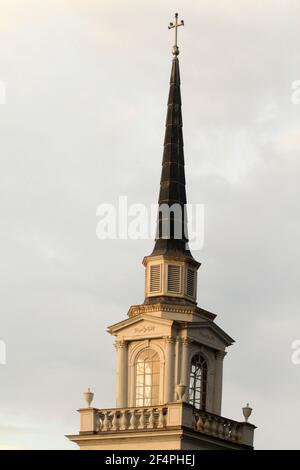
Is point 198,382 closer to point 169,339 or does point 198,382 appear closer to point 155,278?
point 169,339

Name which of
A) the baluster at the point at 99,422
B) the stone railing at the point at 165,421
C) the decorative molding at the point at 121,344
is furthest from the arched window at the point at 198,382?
the baluster at the point at 99,422

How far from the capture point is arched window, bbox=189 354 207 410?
7338cm

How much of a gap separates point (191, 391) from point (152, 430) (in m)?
3.57

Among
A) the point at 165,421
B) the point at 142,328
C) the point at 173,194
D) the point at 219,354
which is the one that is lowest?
the point at 165,421

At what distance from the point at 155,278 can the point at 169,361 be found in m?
3.55

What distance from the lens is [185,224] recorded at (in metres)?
Answer: 74.8

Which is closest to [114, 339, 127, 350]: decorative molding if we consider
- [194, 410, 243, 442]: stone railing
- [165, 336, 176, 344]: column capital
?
[165, 336, 176, 344]: column capital

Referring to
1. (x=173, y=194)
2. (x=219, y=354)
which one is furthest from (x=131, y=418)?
(x=173, y=194)

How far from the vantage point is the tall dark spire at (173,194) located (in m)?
74.4

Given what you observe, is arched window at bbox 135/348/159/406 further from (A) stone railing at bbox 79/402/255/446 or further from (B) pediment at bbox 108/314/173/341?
(A) stone railing at bbox 79/402/255/446

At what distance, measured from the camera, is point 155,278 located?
2911 inches

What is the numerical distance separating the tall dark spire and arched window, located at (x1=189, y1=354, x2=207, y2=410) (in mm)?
4223

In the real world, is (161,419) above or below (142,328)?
below
